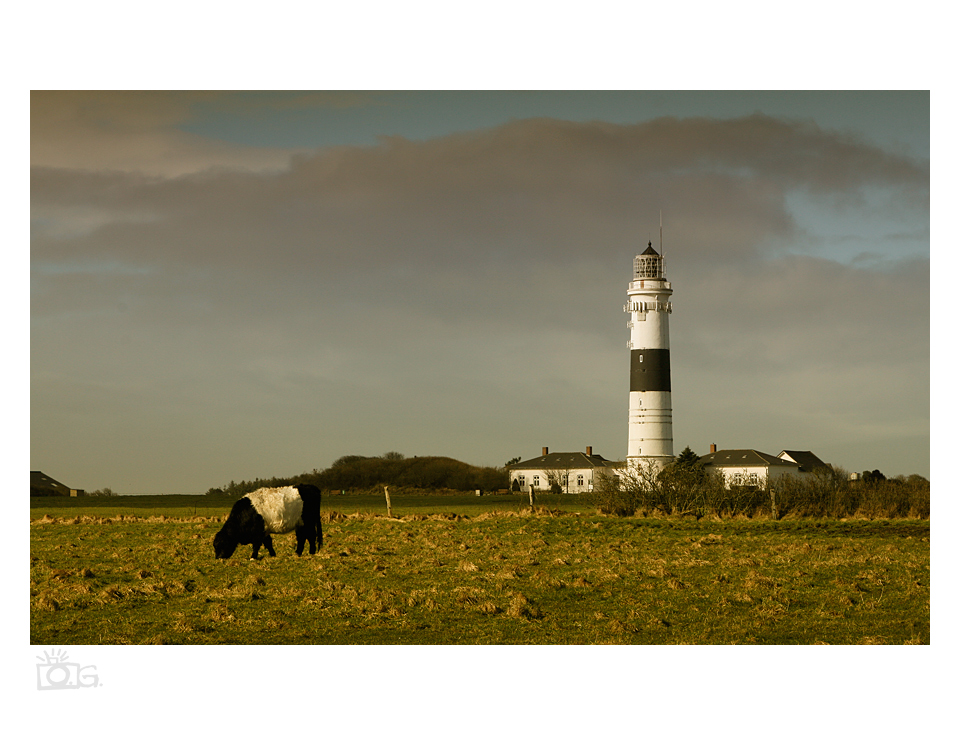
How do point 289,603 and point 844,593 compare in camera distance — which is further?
point 844,593

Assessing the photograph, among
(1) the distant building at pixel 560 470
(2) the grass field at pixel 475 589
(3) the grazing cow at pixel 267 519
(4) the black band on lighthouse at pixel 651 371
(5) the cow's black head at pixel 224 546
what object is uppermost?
(4) the black band on lighthouse at pixel 651 371

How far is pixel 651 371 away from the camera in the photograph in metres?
53.9

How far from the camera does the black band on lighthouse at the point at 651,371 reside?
5378 centimetres

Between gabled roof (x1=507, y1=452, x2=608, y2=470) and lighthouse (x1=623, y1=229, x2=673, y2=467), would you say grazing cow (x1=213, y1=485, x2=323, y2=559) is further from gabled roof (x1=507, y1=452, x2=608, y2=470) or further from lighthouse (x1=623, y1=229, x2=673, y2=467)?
gabled roof (x1=507, y1=452, x2=608, y2=470)

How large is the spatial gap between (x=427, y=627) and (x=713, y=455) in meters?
84.7

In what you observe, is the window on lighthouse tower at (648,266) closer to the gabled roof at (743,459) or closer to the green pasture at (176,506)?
the green pasture at (176,506)

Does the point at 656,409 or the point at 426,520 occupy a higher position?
the point at 656,409

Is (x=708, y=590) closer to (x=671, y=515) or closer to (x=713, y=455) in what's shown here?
(x=671, y=515)

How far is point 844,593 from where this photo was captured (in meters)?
18.7

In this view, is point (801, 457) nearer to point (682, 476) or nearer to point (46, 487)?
point (682, 476)

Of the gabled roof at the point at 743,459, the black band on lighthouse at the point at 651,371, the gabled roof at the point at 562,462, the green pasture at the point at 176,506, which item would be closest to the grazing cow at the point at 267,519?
the green pasture at the point at 176,506

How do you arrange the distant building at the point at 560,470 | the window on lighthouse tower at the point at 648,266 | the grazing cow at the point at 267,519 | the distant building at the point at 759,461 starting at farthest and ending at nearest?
the distant building at the point at 560,470, the distant building at the point at 759,461, the window on lighthouse tower at the point at 648,266, the grazing cow at the point at 267,519

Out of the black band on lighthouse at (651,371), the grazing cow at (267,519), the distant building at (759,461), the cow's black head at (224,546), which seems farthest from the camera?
the distant building at (759,461)

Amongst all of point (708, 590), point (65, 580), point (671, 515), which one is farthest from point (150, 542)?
point (671, 515)
